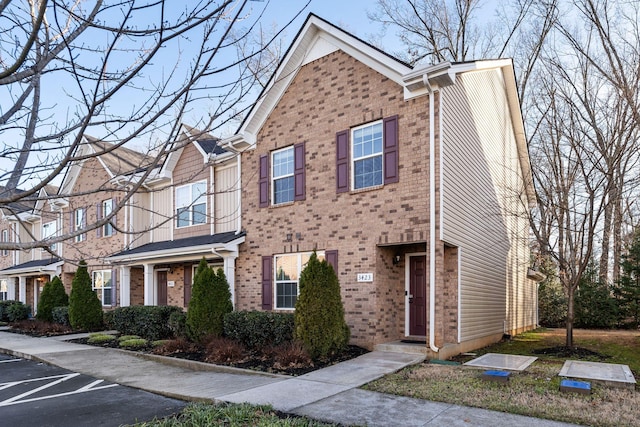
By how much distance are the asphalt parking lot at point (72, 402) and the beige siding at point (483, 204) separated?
22.2 feet

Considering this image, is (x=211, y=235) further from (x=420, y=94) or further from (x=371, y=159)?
(x=420, y=94)

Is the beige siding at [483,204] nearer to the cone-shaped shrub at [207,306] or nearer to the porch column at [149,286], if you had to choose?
the cone-shaped shrub at [207,306]

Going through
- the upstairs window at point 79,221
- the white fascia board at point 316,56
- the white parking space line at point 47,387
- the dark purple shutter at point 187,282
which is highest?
the white fascia board at point 316,56

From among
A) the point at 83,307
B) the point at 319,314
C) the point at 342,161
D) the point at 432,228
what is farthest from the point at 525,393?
the point at 83,307

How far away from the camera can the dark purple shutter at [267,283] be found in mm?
13492

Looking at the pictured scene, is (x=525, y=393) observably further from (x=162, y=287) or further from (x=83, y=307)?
(x=83, y=307)

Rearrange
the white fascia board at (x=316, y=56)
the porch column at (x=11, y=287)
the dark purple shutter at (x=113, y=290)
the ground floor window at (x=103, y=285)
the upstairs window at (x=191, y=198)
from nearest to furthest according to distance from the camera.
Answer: the white fascia board at (x=316, y=56), the upstairs window at (x=191, y=198), the dark purple shutter at (x=113, y=290), the ground floor window at (x=103, y=285), the porch column at (x=11, y=287)

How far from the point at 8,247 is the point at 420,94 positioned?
9.20 meters

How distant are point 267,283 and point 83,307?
26.2 ft

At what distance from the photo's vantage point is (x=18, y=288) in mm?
28609

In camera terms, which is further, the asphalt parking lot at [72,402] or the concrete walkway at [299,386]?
the asphalt parking lot at [72,402]

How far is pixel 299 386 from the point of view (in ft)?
25.8

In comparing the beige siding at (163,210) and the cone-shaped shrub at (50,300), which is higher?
the beige siding at (163,210)

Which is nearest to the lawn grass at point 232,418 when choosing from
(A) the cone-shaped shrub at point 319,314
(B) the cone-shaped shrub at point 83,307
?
(A) the cone-shaped shrub at point 319,314
